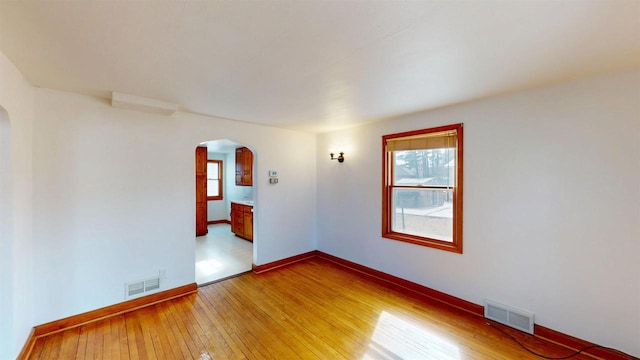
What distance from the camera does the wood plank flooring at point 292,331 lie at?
221 centimetres

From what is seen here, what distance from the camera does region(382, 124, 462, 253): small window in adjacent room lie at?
305 cm

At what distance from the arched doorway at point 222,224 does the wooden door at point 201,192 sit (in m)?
0.08

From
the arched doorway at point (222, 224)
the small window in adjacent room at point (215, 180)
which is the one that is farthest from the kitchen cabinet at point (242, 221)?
the small window in adjacent room at point (215, 180)

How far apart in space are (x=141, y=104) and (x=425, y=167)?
353 cm

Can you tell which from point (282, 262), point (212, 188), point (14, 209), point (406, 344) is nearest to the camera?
point (14, 209)

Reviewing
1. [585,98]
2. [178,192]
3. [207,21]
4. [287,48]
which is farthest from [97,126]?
[585,98]

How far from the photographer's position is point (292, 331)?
99.3 inches

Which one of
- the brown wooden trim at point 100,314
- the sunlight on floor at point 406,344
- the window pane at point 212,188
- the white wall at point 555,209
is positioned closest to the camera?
the white wall at point 555,209

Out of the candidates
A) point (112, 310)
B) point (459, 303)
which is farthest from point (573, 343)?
point (112, 310)

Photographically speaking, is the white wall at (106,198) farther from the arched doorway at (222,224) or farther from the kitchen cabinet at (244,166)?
the kitchen cabinet at (244,166)

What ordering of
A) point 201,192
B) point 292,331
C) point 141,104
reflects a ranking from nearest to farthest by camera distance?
point 292,331 → point 141,104 → point 201,192

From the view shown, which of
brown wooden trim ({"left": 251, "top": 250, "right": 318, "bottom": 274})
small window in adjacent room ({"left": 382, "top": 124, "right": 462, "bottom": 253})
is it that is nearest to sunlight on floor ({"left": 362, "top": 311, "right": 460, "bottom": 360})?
small window in adjacent room ({"left": 382, "top": 124, "right": 462, "bottom": 253})

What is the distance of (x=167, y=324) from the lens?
262 cm

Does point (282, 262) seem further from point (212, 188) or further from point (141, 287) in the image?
point (212, 188)
